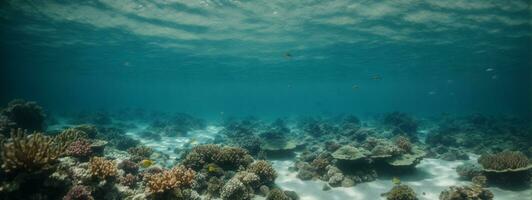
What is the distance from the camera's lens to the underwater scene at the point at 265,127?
8.40 m

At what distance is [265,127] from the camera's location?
29078 millimetres

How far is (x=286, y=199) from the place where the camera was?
911cm

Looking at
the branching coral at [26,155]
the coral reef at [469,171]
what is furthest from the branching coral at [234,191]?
the coral reef at [469,171]

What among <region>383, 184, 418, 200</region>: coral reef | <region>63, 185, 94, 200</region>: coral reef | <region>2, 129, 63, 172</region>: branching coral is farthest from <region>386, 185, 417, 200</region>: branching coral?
<region>2, 129, 63, 172</region>: branching coral

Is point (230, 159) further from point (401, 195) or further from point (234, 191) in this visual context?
point (401, 195)

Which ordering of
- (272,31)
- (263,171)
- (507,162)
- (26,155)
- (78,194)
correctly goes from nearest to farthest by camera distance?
(26,155) → (78,194) → (263,171) → (507,162) → (272,31)

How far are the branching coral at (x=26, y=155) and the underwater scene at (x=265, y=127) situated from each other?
0.02 meters

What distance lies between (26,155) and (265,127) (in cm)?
2356

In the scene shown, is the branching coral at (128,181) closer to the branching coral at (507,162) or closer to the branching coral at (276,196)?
the branching coral at (276,196)

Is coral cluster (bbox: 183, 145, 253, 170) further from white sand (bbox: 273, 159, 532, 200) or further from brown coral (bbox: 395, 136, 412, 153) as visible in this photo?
brown coral (bbox: 395, 136, 412, 153)

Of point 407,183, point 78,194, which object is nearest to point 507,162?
point 407,183

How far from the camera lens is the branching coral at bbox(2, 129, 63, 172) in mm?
5902

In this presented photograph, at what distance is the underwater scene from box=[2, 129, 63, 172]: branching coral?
20mm

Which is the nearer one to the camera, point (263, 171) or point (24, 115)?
point (263, 171)
